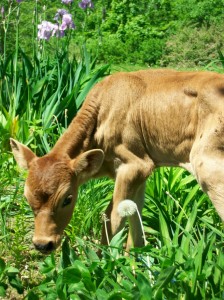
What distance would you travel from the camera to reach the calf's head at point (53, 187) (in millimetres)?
5828

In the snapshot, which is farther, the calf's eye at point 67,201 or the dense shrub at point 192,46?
the dense shrub at point 192,46

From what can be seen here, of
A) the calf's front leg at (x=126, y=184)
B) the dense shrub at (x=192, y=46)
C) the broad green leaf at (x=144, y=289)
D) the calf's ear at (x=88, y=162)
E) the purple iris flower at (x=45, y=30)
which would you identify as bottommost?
the dense shrub at (x=192, y=46)

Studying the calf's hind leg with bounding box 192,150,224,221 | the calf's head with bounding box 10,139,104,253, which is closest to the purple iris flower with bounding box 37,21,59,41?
the calf's head with bounding box 10,139,104,253

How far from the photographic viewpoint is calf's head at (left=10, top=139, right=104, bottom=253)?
583cm

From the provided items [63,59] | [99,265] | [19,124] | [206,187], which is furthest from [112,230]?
[63,59]

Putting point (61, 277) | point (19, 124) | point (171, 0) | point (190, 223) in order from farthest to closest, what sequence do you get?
point (171, 0)
point (19, 124)
point (190, 223)
point (61, 277)

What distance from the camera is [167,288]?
4441mm

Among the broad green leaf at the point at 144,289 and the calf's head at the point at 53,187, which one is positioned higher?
the broad green leaf at the point at 144,289

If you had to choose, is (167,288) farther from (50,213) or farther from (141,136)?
(141,136)

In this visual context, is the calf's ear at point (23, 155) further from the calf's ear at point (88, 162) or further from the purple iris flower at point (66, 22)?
the purple iris flower at point (66, 22)

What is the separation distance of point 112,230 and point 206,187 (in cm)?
94

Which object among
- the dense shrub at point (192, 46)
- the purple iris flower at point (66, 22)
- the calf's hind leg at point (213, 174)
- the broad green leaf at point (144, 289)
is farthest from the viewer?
the dense shrub at point (192, 46)

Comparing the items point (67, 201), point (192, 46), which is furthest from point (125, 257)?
point (192, 46)

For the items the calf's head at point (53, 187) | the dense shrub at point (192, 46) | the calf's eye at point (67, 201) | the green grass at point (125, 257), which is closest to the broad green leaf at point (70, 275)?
the green grass at point (125, 257)
